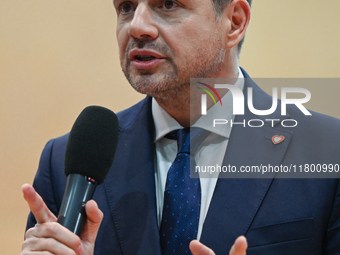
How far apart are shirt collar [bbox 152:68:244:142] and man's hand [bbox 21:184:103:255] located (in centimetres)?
52

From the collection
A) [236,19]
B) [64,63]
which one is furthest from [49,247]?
[64,63]

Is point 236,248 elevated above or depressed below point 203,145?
below

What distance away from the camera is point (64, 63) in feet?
6.47

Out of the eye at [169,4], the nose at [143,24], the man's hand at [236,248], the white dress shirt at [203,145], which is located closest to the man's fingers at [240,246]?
the man's hand at [236,248]

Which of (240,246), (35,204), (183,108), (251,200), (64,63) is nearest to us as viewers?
(240,246)

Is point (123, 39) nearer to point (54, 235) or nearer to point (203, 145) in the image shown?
point (203, 145)

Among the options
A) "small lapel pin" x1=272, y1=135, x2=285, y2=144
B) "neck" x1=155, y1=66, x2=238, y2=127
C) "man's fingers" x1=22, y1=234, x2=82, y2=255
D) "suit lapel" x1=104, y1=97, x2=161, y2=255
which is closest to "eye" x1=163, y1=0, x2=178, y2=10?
"neck" x1=155, y1=66, x2=238, y2=127

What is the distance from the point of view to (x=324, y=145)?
123cm

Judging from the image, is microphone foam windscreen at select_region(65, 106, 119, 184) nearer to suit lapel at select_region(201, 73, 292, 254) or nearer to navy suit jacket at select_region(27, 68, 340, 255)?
navy suit jacket at select_region(27, 68, 340, 255)

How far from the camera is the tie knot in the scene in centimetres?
126

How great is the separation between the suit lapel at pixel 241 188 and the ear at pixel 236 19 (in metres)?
0.27

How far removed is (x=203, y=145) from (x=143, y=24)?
49cm

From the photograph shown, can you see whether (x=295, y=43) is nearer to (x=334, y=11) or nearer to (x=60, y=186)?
(x=334, y=11)

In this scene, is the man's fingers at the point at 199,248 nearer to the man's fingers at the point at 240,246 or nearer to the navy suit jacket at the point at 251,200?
the man's fingers at the point at 240,246
